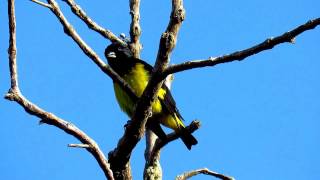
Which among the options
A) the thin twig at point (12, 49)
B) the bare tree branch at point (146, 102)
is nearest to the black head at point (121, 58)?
the bare tree branch at point (146, 102)

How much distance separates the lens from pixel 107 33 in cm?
666

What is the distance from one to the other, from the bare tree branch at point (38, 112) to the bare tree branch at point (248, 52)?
→ 0.85 m

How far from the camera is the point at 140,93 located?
6453 millimetres

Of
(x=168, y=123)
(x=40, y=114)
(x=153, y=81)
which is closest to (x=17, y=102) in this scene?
(x=40, y=114)

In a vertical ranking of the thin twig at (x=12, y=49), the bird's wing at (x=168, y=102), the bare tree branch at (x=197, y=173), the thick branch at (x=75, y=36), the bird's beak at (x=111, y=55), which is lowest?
the bare tree branch at (x=197, y=173)

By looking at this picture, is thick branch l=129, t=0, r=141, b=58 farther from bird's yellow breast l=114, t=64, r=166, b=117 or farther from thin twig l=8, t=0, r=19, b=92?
thin twig l=8, t=0, r=19, b=92

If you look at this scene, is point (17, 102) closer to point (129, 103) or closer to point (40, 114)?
point (40, 114)

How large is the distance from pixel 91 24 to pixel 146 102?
202cm

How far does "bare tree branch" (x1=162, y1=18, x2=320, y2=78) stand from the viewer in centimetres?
336

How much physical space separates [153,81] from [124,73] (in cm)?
272

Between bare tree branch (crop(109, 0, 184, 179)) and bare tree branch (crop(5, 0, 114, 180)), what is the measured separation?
1.04ft

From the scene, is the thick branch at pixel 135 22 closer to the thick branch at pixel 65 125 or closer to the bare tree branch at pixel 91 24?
the bare tree branch at pixel 91 24

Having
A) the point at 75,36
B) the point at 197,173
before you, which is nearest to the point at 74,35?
the point at 75,36

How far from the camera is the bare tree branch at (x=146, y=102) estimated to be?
3787 mm
